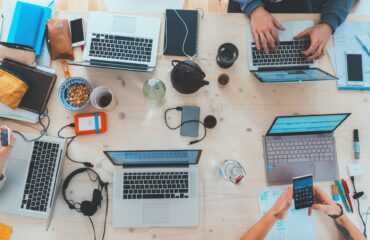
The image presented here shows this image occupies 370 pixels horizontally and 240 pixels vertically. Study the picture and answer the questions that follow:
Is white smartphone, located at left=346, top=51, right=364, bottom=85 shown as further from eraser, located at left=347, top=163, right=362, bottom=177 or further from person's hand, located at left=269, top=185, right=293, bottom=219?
person's hand, located at left=269, top=185, right=293, bottom=219

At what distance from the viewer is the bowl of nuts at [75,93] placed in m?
1.22

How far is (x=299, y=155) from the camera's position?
4.09ft

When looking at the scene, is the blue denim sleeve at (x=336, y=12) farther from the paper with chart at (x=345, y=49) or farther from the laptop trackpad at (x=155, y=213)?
the laptop trackpad at (x=155, y=213)

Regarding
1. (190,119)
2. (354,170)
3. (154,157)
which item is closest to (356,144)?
(354,170)

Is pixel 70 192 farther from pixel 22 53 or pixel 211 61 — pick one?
pixel 211 61

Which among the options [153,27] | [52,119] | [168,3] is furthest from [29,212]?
[168,3]

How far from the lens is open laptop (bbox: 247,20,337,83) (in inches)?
49.7

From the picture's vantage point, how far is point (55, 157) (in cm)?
118

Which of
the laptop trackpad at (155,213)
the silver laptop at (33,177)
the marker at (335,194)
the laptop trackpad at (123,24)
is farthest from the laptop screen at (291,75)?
the silver laptop at (33,177)

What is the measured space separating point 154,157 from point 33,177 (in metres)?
0.49

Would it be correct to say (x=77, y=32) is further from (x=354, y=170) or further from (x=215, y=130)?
(x=354, y=170)

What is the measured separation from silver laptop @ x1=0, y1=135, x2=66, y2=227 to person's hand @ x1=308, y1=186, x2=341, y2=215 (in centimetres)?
103

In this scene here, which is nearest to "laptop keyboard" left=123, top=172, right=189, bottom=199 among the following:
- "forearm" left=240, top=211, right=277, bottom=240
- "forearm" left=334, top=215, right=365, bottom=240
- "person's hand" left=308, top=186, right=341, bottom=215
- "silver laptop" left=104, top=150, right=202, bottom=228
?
"silver laptop" left=104, top=150, right=202, bottom=228

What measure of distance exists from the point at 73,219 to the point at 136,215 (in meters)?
0.25
